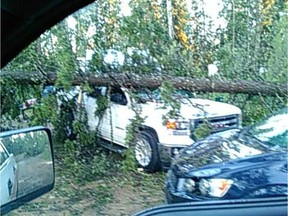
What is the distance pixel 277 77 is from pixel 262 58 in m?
0.11

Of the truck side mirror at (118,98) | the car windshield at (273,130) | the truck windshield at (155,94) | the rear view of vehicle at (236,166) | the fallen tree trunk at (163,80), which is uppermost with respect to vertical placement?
the fallen tree trunk at (163,80)

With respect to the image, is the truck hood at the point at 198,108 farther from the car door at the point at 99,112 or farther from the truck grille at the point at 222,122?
the car door at the point at 99,112

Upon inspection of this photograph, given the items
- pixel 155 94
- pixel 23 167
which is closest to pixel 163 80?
pixel 155 94

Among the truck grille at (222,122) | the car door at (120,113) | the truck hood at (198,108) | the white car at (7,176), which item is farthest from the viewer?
the car door at (120,113)

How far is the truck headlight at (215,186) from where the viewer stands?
1543 mm

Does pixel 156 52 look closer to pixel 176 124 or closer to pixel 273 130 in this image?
pixel 176 124

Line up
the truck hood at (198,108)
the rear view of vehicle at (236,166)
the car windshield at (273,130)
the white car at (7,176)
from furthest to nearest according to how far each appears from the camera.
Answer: the truck hood at (198,108) → the car windshield at (273,130) → the rear view of vehicle at (236,166) → the white car at (7,176)

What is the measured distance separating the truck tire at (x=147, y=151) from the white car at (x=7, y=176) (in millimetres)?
1188

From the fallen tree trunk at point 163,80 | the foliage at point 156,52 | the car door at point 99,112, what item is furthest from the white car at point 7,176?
the car door at point 99,112

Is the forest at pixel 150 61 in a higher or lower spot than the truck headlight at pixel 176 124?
higher

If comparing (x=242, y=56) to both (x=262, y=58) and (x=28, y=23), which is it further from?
(x=28, y=23)

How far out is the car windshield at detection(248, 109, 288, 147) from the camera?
5.14 ft

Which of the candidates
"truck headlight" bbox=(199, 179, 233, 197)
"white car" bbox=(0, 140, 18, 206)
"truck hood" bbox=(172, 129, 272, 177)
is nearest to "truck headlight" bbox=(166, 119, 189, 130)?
"truck hood" bbox=(172, 129, 272, 177)

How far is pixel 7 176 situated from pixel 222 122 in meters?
1.17
